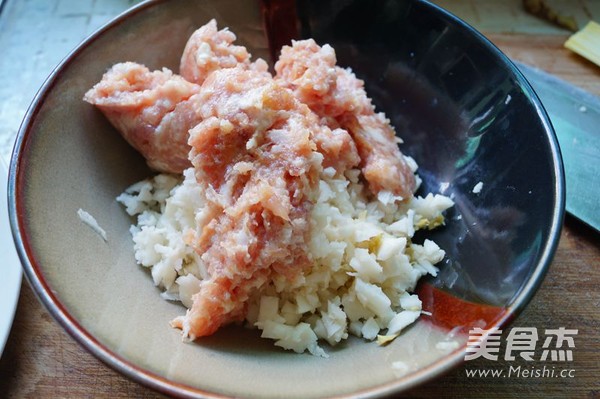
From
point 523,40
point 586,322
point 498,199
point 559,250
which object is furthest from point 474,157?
point 523,40

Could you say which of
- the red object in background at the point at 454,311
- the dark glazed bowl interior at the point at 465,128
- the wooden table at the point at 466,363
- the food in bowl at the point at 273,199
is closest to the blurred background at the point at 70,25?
the dark glazed bowl interior at the point at 465,128

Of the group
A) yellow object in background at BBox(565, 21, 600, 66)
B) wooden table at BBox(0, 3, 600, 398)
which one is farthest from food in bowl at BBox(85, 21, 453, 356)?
yellow object in background at BBox(565, 21, 600, 66)

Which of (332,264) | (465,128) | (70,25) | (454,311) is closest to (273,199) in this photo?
(332,264)

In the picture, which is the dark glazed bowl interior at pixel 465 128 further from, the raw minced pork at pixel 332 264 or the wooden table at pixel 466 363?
the wooden table at pixel 466 363

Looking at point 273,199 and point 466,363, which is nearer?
point 273,199

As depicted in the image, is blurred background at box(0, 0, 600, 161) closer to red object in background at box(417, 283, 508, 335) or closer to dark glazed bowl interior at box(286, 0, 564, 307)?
dark glazed bowl interior at box(286, 0, 564, 307)

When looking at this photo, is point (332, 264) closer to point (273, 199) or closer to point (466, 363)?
point (273, 199)

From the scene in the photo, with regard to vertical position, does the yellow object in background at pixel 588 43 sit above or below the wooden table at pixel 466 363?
above
